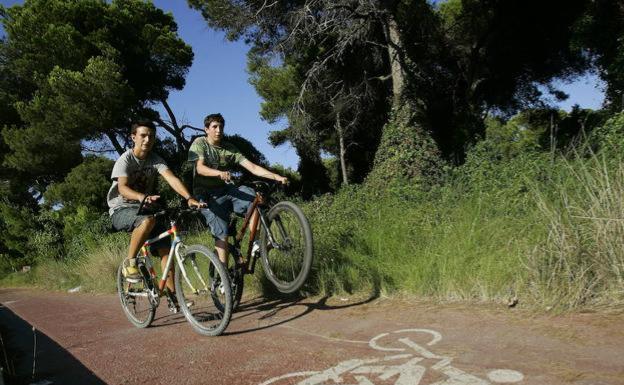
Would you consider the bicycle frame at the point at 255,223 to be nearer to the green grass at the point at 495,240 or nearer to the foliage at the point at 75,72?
the green grass at the point at 495,240

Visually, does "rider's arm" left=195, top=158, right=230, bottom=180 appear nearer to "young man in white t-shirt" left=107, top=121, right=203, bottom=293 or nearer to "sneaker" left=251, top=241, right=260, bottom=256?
"young man in white t-shirt" left=107, top=121, right=203, bottom=293

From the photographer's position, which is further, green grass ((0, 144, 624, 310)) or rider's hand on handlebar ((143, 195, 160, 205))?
rider's hand on handlebar ((143, 195, 160, 205))

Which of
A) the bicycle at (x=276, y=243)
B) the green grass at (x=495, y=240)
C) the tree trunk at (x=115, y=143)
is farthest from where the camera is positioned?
the tree trunk at (x=115, y=143)

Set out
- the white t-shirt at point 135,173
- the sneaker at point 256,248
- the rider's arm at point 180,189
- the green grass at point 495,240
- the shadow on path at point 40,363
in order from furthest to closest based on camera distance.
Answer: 1. the sneaker at point 256,248
2. the white t-shirt at point 135,173
3. the rider's arm at point 180,189
4. the green grass at point 495,240
5. the shadow on path at point 40,363

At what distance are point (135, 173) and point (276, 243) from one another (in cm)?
160

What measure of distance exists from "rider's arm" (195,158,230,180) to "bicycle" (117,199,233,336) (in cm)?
43

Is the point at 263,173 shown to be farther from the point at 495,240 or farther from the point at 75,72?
the point at 75,72

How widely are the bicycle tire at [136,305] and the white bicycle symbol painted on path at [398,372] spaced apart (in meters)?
2.57

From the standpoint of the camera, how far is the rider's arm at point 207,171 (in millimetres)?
4493

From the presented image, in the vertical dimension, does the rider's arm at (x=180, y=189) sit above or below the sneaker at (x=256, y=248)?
above

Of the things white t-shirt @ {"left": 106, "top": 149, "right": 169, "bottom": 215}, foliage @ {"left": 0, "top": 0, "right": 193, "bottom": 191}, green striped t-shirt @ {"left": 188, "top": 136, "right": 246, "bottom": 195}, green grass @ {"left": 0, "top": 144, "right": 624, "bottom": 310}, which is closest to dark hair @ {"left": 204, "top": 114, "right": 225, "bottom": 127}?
green striped t-shirt @ {"left": 188, "top": 136, "right": 246, "bottom": 195}

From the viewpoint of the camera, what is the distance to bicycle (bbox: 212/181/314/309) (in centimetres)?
454

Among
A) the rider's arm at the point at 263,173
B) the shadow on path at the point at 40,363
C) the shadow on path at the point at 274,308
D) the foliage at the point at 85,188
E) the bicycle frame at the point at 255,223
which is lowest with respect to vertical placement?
the shadow on path at the point at 40,363

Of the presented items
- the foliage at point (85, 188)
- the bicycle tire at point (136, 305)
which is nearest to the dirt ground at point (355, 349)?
the bicycle tire at point (136, 305)
